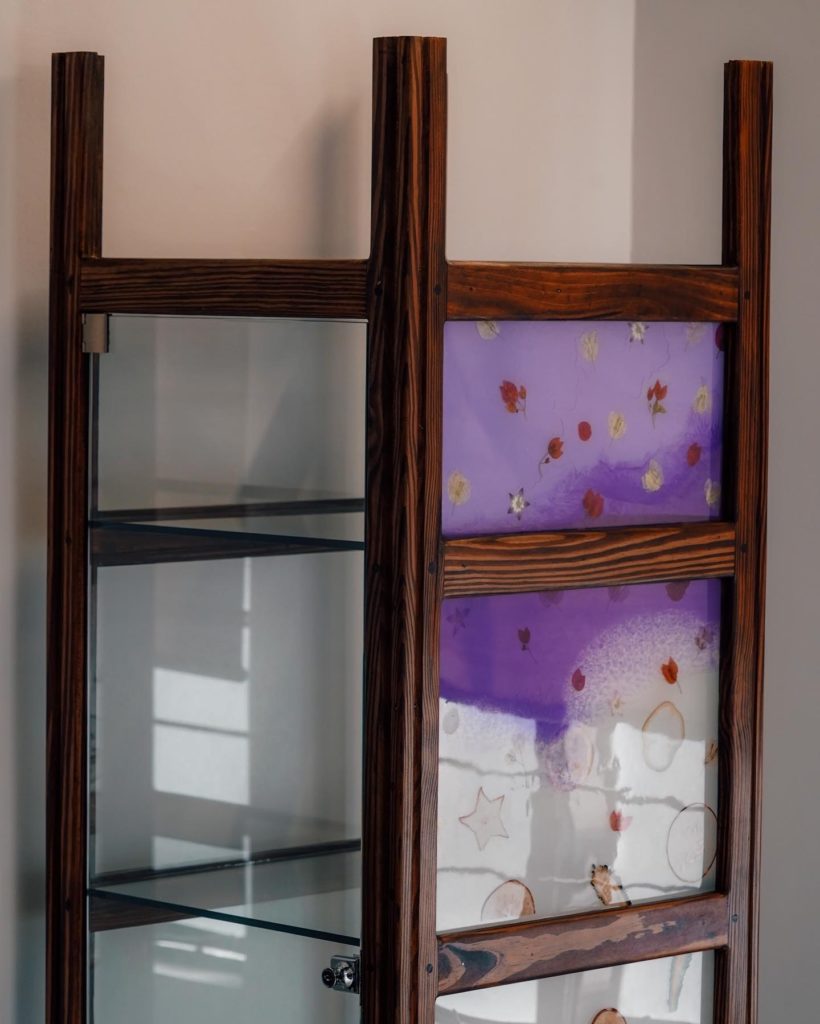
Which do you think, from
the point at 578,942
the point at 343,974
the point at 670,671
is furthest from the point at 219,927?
the point at 670,671

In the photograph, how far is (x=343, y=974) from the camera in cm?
155

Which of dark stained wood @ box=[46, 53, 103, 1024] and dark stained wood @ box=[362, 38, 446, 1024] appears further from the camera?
dark stained wood @ box=[46, 53, 103, 1024]

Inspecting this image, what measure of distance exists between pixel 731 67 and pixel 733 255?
0.74ft

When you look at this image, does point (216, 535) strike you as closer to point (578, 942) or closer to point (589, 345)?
point (589, 345)

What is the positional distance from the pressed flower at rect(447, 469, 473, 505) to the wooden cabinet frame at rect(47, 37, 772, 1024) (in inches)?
1.4

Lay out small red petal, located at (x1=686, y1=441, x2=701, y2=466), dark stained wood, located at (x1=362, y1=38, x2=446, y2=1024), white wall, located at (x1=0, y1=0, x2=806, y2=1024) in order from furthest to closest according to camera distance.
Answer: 1. white wall, located at (x1=0, y1=0, x2=806, y2=1024)
2. small red petal, located at (x1=686, y1=441, x2=701, y2=466)
3. dark stained wood, located at (x1=362, y1=38, x2=446, y2=1024)

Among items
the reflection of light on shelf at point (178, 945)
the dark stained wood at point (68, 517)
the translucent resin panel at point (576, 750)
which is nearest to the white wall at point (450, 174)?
the dark stained wood at point (68, 517)

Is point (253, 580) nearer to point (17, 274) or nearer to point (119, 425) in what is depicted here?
point (119, 425)

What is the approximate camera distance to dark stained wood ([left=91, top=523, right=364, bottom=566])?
1.63 metres

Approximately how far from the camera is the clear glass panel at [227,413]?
1.55 m

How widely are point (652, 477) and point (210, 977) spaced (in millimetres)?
845

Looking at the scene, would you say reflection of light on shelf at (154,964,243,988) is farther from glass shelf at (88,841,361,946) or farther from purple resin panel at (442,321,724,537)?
purple resin panel at (442,321,724,537)

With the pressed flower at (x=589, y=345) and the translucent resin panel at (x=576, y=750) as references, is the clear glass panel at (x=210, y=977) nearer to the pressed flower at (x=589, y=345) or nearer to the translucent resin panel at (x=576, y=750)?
the translucent resin panel at (x=576, y=750)

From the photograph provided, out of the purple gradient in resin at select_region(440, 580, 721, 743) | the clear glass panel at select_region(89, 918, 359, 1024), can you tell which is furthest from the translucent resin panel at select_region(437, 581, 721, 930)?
the clear glass panel at select_region(89, 918, 359, 1024)
